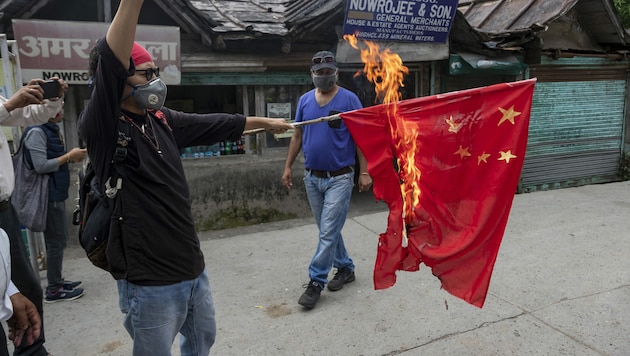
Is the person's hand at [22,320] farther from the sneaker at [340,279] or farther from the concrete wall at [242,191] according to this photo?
the concrete wall at [242,191]

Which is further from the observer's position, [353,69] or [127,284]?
[353,69]

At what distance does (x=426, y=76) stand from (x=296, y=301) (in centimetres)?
536

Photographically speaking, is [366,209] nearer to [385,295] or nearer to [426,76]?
[426,76]

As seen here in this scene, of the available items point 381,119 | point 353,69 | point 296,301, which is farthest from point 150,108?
point 353,69

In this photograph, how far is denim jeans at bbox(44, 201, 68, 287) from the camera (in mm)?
4352

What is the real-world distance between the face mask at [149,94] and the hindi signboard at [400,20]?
481 cm

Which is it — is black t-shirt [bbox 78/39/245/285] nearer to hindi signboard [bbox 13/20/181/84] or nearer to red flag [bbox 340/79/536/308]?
red flag [bbox 340/79/536/308]

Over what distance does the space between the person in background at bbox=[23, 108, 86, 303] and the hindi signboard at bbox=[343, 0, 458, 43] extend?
3949 millimetres

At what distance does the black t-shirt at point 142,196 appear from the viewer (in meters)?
2.01

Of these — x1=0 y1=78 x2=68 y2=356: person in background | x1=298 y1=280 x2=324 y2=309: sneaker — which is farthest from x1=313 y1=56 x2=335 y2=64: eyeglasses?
x1=0 y1=78 x2=68 y2=356: person in background

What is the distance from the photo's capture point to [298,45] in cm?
706

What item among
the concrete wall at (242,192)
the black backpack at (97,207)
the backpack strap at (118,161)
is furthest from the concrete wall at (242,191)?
the backpack strap at (118,161)

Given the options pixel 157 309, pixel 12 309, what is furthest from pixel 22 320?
pixel 157 309

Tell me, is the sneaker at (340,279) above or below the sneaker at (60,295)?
above
